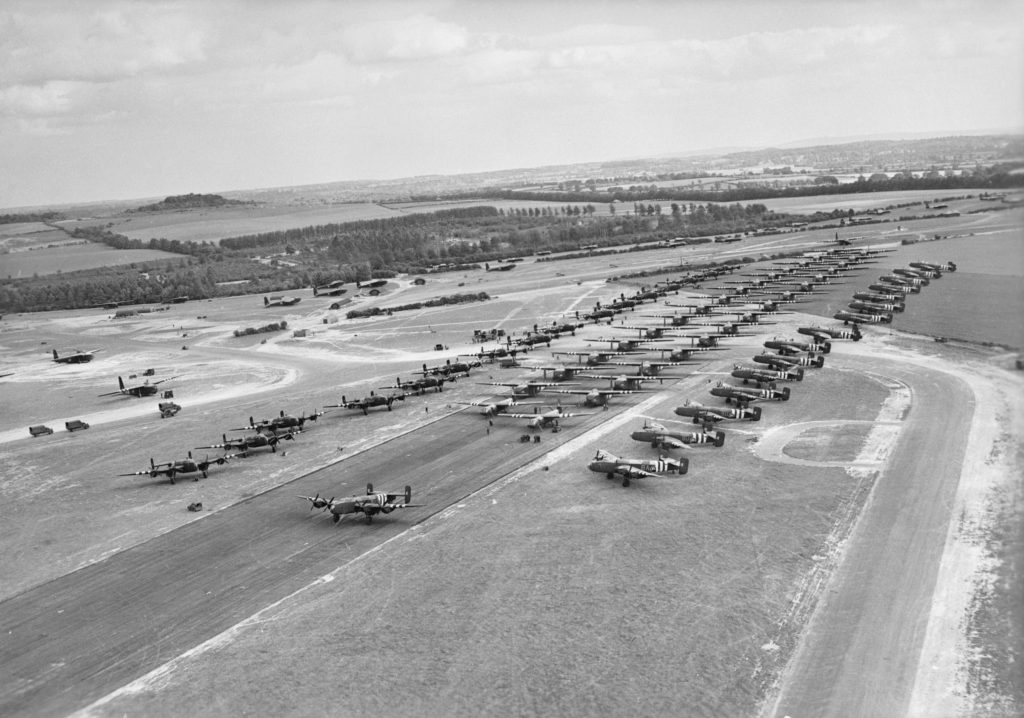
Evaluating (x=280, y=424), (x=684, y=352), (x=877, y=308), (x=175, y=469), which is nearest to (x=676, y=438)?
(x=684, y=352)

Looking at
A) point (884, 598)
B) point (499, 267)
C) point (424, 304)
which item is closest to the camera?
point (884, 598)

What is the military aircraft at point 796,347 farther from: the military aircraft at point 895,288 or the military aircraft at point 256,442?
the military aircraft at point 256,442

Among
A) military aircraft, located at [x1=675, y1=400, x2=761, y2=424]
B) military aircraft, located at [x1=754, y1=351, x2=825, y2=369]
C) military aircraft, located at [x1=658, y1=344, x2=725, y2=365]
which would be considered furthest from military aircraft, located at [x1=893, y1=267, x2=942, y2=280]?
military aircraft, located at [x1=675, y1=400, x2=761, y2=424]

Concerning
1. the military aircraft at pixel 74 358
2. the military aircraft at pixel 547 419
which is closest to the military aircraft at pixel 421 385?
the military aircraft at pixel 547 419

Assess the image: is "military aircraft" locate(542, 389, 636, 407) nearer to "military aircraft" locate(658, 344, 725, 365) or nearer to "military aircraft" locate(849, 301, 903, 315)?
"military aircraft" locate(658, 344, 725, 365)

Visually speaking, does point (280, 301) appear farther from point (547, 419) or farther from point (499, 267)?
point (547, 419)

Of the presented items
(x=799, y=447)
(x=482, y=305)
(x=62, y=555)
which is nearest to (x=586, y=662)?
(x=799, y=447)
